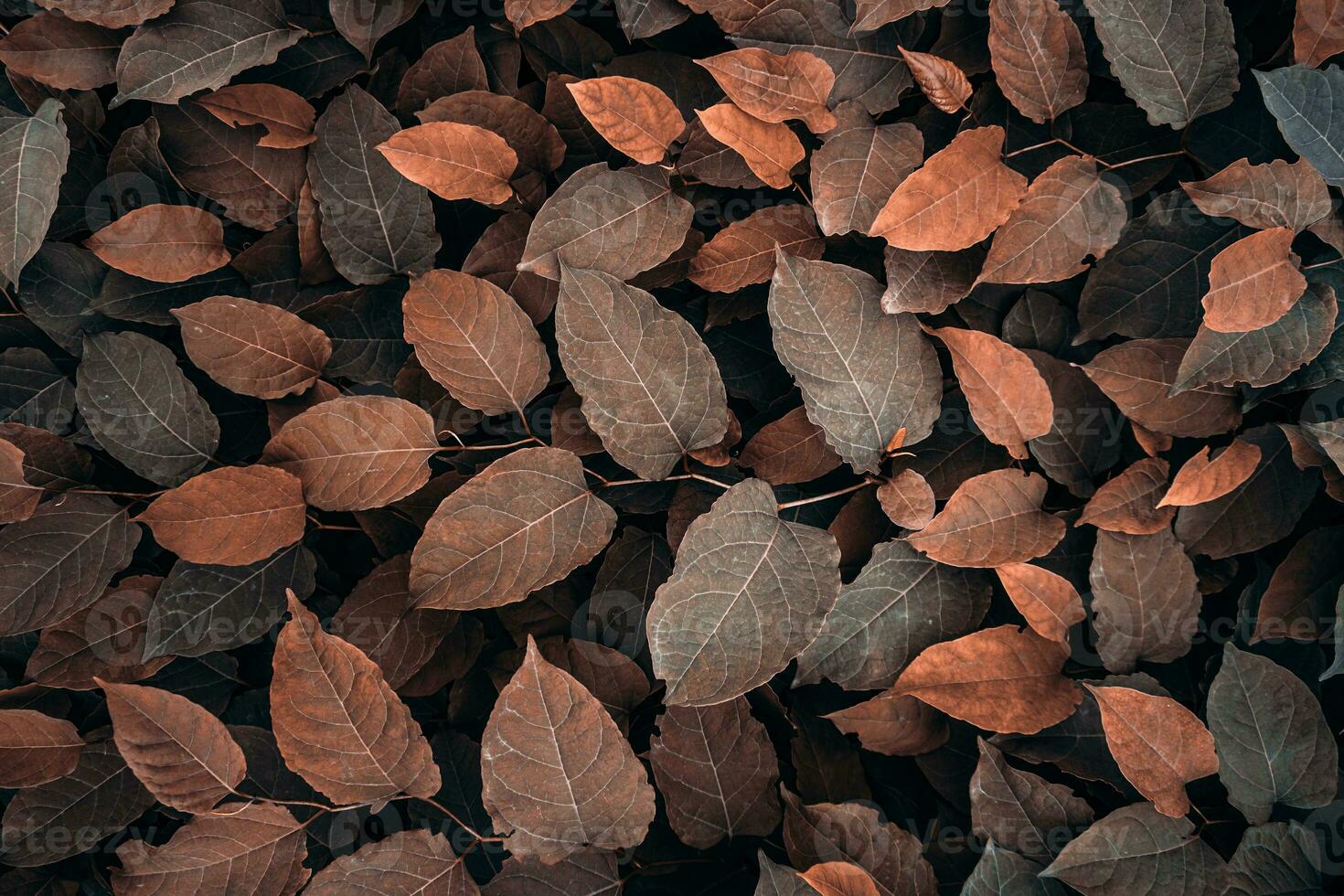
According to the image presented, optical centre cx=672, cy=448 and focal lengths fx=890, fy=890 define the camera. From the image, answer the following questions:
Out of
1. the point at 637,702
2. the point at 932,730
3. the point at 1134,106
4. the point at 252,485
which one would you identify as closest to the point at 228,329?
the point at 252,485

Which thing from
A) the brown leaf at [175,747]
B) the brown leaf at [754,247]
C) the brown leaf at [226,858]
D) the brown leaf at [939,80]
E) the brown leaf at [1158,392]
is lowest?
the brown leaf at [226,858]

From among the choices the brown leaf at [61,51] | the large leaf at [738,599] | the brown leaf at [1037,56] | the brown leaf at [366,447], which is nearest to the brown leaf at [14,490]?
the brown leaf at [366,447]

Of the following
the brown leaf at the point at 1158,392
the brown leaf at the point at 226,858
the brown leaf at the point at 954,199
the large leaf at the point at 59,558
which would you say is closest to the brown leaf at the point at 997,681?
the brown leaf at the point at 1158,392

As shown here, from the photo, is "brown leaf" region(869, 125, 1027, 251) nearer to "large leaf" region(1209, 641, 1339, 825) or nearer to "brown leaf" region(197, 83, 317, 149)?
"large leaf" region(1209, 641, 1339, 825)

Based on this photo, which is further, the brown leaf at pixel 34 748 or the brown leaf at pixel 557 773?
the brown leaf at pixel 34 748

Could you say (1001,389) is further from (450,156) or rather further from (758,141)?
(450,156)

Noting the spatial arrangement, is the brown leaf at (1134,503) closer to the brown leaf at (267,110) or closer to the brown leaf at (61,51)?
the brown leaf at (267,110)

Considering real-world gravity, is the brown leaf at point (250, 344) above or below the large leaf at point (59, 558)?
above

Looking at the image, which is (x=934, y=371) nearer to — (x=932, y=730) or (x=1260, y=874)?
(x=932, y=730)
